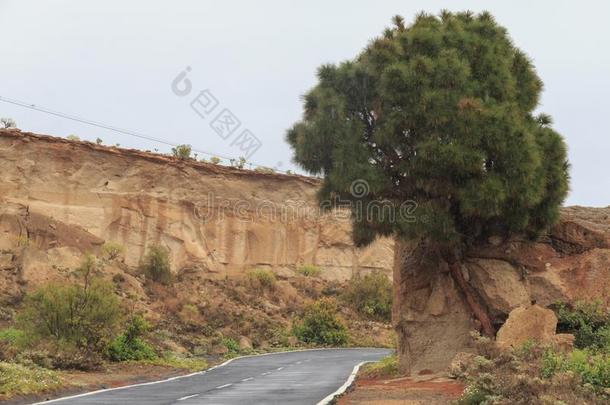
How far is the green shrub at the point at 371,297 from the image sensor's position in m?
58.9

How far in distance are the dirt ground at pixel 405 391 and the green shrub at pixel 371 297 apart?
3606 centimetres

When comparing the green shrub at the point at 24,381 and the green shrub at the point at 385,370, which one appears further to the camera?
the green shrub at the point at 385,370

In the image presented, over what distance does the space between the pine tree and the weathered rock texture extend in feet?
2.34

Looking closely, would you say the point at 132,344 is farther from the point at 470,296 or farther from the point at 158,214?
the point at 158,214

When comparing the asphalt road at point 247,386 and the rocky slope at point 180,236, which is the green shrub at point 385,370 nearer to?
the asphalt road at point 247,386

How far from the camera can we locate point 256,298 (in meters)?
55.9

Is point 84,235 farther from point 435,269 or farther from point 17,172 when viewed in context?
point 435,269

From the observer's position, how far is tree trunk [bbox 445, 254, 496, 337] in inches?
860

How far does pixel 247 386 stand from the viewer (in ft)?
69.2

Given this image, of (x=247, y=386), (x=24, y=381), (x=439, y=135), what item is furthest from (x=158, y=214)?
(x=24, y=381)

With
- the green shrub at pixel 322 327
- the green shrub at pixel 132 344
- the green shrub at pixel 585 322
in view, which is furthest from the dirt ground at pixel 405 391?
the green shrub at pixel 322 327

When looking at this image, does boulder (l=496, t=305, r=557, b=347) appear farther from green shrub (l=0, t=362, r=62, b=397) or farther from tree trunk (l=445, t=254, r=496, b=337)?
green shrub (l=0, t=362, r=62, b=397)

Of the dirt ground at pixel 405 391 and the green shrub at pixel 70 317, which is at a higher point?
the green shrub at pixel 70 317

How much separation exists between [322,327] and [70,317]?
79.0 ft
